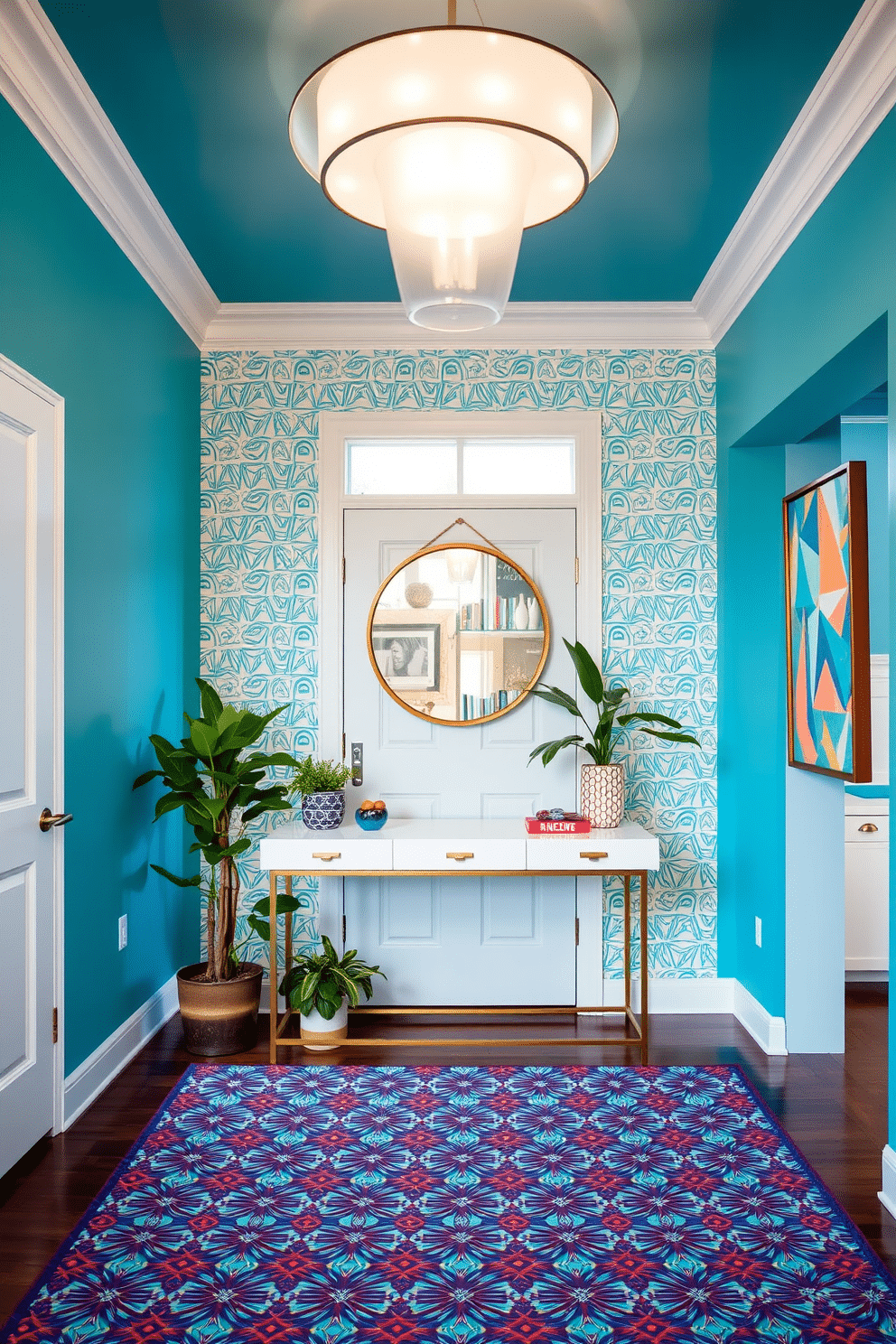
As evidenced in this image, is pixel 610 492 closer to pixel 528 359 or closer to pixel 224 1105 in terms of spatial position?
pixel 528 359

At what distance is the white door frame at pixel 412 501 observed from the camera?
3848 millimetres

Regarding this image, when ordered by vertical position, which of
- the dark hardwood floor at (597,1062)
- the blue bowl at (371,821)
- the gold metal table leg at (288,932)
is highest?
the blue bowl at (371,821)

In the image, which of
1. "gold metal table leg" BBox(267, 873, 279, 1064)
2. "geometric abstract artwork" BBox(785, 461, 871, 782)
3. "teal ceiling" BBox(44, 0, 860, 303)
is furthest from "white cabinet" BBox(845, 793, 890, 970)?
"gold metal table leg" BBox(267, 873, 279, 1064)

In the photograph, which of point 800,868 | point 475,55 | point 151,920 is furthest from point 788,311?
point 151,920

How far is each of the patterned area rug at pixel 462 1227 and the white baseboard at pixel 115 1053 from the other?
256 mm

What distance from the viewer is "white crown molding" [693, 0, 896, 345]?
220cm

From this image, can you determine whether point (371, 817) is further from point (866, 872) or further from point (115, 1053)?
point (866, 872)

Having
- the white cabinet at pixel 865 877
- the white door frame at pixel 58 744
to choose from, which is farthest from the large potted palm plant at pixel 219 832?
the white cabinet at pixel 865 877

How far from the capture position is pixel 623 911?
12.6ft

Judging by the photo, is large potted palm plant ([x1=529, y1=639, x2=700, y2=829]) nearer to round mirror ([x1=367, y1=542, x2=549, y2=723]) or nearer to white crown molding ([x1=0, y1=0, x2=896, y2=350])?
round mirror ([x1=367, y1=542, x2=549, y2=723])

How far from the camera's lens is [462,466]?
391 centimetres

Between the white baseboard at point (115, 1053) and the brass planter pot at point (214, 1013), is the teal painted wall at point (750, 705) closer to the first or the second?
the brass planter pot at point (214, 1013)

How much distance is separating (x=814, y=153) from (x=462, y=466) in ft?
5.60

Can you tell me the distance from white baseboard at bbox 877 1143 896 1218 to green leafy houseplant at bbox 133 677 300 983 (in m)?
2.03
